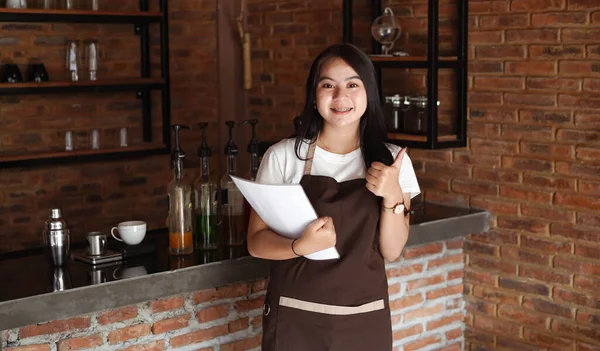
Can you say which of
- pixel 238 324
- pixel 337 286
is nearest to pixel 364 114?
pixel 337 286

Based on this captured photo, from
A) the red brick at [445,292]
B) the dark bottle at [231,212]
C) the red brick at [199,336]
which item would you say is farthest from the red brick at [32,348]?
the red brick at [445,292]

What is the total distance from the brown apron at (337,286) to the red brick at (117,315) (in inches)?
22.5

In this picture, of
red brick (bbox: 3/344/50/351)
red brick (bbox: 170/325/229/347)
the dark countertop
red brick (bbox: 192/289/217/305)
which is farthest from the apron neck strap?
red brick (bbox: 3/344/50/351)

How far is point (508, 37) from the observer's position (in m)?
3.74

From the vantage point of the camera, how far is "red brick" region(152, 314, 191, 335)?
3.05 m

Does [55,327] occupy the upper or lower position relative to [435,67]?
lower

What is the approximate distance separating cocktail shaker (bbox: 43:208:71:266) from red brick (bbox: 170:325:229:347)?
0.48m

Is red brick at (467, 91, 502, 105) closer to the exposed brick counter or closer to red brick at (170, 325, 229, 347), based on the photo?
the exposed brick counter

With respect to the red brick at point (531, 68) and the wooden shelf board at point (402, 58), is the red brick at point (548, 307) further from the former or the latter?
the wooden shelf board at point (402, 58)

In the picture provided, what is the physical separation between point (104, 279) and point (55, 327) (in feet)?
0.68

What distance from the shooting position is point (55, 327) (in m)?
2.79

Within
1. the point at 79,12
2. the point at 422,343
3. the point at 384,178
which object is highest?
the point at 79,12

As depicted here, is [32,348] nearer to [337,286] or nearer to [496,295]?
[337,286]

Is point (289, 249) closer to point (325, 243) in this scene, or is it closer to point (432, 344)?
point (325, 243)
